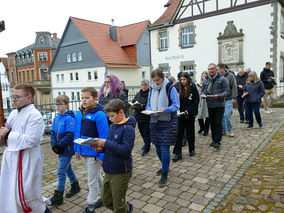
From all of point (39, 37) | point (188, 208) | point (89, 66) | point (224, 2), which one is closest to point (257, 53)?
point (224, 2)

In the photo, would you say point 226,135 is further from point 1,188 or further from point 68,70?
point 68,70

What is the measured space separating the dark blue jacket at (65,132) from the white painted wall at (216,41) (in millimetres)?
15225

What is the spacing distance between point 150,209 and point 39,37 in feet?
153

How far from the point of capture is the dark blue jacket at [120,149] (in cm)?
263

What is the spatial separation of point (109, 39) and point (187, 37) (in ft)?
46.3

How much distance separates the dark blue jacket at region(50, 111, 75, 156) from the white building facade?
15177mm

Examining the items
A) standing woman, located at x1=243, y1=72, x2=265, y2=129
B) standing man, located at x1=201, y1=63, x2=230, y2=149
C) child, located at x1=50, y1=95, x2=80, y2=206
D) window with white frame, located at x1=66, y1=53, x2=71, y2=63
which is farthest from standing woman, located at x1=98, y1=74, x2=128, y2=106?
window with white frame, located at x1=66, y1=53, x2=71, y2=63

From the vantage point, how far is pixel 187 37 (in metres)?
19.2

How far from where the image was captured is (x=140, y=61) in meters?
31.1

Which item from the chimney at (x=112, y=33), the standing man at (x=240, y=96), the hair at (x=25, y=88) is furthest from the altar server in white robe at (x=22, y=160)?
the chimney at (x=112, y=33)

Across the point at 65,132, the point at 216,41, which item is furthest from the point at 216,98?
the point at 216,41

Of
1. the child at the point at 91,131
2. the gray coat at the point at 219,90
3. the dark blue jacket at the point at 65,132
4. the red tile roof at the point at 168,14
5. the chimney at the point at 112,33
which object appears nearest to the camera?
the child at the point at 91,131

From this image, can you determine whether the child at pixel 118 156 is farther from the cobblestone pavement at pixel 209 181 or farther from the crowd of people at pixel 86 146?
the cobblestone pavement at pixel 209 181

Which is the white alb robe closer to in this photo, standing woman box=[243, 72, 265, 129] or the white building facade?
standing woman box=[243, 72, 265, 129]
